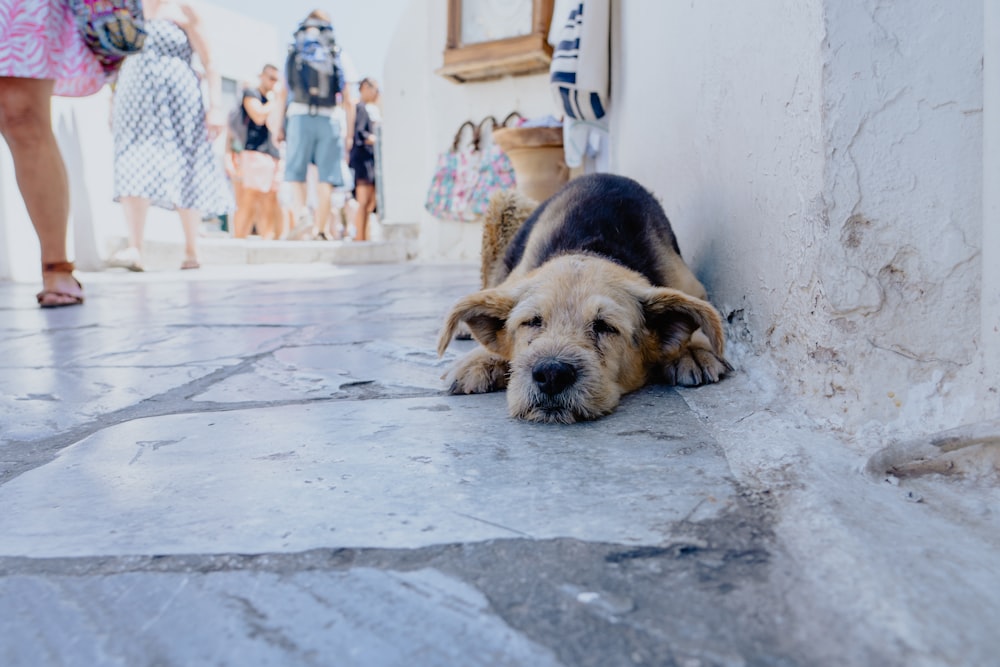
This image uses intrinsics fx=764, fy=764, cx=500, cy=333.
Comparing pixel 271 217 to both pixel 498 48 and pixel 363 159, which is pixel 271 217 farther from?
pixel 498 48

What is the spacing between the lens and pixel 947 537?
115cm

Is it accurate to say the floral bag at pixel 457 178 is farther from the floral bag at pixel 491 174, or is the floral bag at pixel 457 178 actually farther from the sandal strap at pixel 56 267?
the sandal strap at pixel 56 267

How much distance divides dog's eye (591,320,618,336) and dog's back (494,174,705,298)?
614 mm

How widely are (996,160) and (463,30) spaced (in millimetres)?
8799

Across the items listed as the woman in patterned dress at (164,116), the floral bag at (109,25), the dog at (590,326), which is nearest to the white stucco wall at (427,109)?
the woman in patterned dress at (164,116)

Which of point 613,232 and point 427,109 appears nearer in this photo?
point 613,232

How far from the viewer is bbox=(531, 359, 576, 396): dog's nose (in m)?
2.08

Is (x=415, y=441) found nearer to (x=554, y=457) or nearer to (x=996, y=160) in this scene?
(x=554, y=457)

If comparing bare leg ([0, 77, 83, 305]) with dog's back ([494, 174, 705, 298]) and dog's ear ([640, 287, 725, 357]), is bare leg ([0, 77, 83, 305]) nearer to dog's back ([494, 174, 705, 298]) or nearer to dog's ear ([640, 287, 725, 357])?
dog's back ([494, 174, 705, 298])

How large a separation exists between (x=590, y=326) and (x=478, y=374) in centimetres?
41

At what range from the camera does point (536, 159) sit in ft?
24.7

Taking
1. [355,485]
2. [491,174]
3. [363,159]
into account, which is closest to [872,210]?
[355,485]

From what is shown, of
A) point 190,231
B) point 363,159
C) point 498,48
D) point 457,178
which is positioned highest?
point 498,48

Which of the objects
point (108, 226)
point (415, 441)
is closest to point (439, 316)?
point (415, 441)
